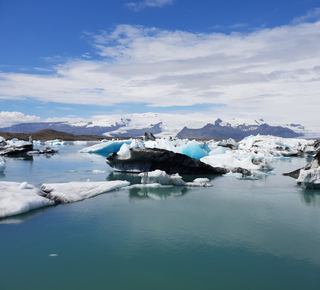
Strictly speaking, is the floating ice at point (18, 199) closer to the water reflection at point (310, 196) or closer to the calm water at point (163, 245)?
the calm water at point (163, 245)

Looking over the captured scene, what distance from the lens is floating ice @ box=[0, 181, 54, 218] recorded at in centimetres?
722

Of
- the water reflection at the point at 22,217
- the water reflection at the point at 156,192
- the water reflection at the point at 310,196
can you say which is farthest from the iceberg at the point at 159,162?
the water reflection at the point at 22,217

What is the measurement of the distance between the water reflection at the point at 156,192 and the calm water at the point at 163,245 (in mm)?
619

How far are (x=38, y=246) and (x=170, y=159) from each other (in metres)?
9.74

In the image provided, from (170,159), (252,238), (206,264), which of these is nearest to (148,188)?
(170,159)

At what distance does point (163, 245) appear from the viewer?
5.56m

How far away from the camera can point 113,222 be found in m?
6.93

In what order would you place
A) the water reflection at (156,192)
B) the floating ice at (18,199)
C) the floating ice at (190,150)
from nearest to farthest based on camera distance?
1. the floating ice at (18,199)
2. the water reflection at (156,192)
3. the floating ice at (190,150)

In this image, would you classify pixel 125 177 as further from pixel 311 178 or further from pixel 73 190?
pixel 311 178

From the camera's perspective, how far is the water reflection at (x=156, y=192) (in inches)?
393

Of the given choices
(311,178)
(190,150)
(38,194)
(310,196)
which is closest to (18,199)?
(38,194)

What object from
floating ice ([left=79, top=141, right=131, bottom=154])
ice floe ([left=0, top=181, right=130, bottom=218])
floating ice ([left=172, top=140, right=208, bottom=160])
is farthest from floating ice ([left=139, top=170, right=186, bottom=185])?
floating ice ([left=79, top=141, right=131, bottom=154])

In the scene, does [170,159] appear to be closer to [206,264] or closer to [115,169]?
[115,169]

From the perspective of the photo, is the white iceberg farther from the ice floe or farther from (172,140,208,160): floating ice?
(172,140,208,160): floating ice
